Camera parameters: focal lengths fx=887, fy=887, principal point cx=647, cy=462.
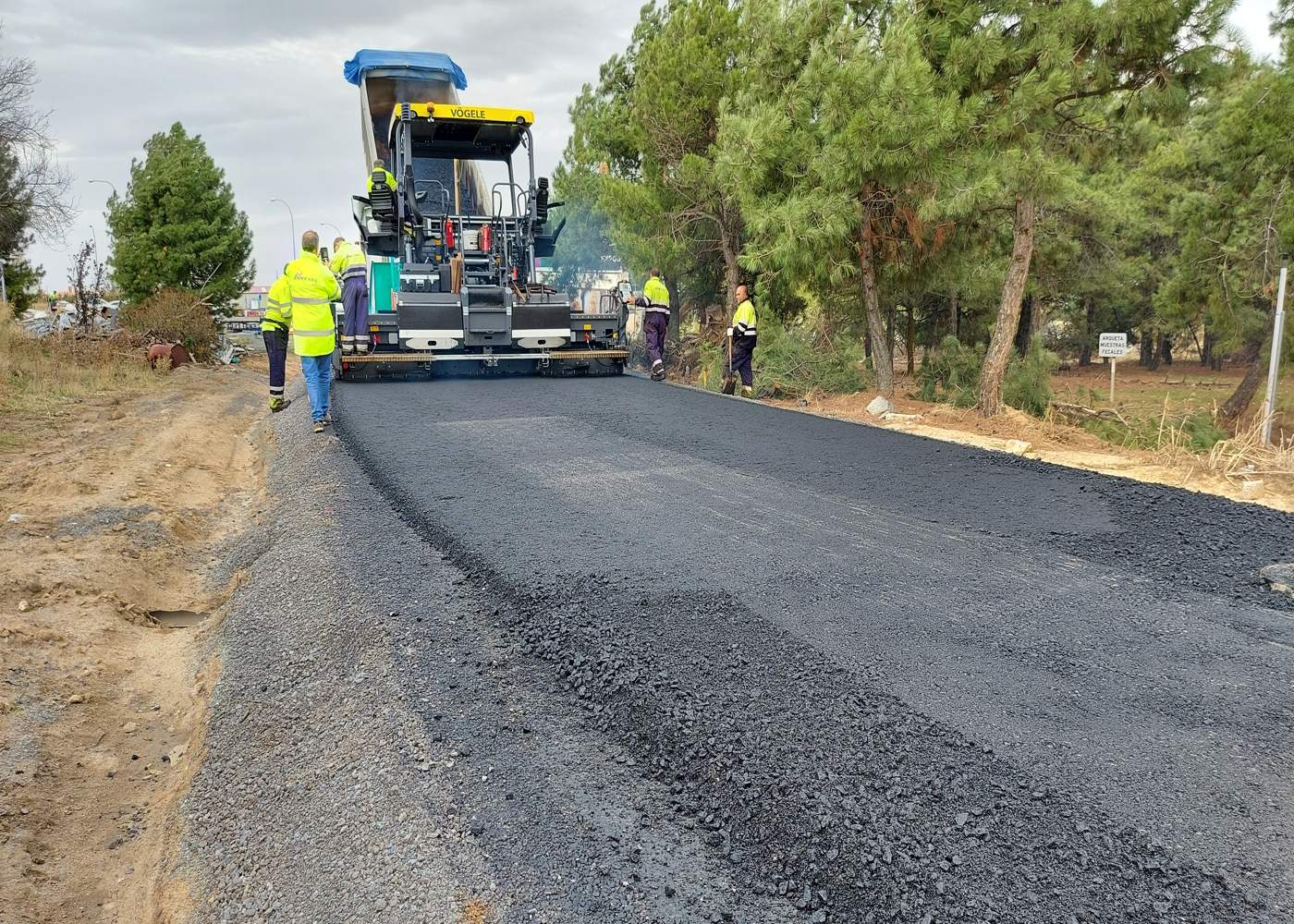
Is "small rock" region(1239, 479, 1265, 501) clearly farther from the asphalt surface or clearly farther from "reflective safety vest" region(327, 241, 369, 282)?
"reflective safety vest" region(327, 241, 369, 282)

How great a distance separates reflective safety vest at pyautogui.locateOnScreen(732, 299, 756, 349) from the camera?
11.5 m

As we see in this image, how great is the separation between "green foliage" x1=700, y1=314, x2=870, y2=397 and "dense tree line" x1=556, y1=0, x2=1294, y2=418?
0.48 metres

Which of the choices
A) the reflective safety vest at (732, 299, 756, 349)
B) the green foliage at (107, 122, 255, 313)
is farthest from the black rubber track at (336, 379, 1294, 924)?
the green foliage at (107, 122, 255, 313)

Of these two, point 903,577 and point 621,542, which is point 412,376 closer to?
point 621,542

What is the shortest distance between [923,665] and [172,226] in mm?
28647

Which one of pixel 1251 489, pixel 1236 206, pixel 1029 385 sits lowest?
pixel 1251 489

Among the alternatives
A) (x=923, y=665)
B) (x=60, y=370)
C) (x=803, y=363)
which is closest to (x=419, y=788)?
(x=923, y=665)

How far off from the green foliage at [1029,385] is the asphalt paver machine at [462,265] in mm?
5845

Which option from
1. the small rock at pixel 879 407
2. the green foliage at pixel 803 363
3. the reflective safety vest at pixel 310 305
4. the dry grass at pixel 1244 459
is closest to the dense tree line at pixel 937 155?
the green foliage at pixel 803 363

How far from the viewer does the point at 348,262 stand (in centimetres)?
1145

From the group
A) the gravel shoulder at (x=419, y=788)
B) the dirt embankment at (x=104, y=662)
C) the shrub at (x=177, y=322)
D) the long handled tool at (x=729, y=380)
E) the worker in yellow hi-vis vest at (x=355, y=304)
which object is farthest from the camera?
the shrub at (x=177, y=322)

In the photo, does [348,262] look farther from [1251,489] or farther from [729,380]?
[1251,489]

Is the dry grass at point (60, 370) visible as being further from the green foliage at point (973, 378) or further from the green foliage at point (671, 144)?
the green foliage at point (973, 378)

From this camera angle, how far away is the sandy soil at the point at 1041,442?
6344mm
